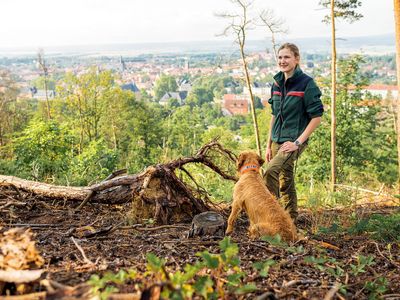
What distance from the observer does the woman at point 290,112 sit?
5270mm

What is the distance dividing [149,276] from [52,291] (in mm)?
734

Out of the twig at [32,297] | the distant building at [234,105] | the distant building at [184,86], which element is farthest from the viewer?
the distant building at [184,86]

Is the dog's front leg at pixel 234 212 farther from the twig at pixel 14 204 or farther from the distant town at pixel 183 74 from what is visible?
the distant town at pixel 183 74

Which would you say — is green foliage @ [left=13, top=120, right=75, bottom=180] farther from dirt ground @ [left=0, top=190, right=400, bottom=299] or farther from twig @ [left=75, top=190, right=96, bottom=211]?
dirt ground @ [left=0, top=190, right=400, bottom=299]

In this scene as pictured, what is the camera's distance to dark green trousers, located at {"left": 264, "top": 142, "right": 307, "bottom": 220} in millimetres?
5305

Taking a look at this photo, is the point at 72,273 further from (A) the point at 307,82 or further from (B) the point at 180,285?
(A) the point at 307,82

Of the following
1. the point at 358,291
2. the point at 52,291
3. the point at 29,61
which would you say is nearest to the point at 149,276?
the point at 52,291

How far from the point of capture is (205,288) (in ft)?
7.27

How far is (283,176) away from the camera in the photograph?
18.7 feet

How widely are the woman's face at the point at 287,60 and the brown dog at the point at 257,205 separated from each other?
1.09m

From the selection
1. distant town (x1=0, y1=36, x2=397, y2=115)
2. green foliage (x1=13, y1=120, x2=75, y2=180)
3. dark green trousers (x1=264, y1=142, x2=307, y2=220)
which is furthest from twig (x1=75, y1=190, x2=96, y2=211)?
distant town (x1=0, y1=36, x2=397, y2=115)

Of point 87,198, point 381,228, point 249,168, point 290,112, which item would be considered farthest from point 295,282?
point 87,198

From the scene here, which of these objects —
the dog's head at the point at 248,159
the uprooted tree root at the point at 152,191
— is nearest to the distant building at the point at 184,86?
the uprooted tree root at the point at 152,191

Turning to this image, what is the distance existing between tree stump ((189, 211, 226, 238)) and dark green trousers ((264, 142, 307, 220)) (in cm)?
89
